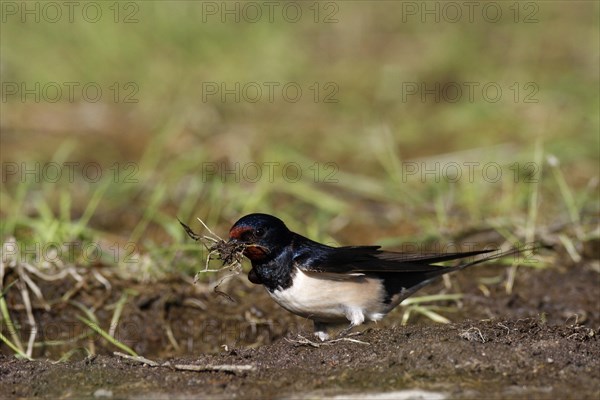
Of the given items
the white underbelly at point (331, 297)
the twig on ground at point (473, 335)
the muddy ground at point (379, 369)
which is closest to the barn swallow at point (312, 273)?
the white underbelly at point (331, 297)

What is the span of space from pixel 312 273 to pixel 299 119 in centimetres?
485

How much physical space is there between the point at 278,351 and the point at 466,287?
2.11m

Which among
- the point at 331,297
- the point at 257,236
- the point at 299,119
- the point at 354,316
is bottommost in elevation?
the point at 354,316

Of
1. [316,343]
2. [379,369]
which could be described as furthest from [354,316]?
[379,369]

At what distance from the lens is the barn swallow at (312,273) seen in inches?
177

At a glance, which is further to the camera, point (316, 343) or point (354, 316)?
point (354, 316)

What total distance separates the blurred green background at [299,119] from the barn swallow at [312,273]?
1186 mm

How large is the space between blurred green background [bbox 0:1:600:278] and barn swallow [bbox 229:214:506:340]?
119cm

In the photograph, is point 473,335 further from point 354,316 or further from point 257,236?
point 257,236

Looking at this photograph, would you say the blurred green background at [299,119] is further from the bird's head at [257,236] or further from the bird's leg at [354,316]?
the bird's leg at [354,316]

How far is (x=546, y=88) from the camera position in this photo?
9188 millimetres

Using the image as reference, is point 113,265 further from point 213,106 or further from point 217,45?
point 217,45

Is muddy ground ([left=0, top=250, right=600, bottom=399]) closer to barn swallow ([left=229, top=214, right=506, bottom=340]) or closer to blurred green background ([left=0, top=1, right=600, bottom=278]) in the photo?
barn swallow ([left=229, top=214, right=506, bottom=340])

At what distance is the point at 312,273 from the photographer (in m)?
4.53
